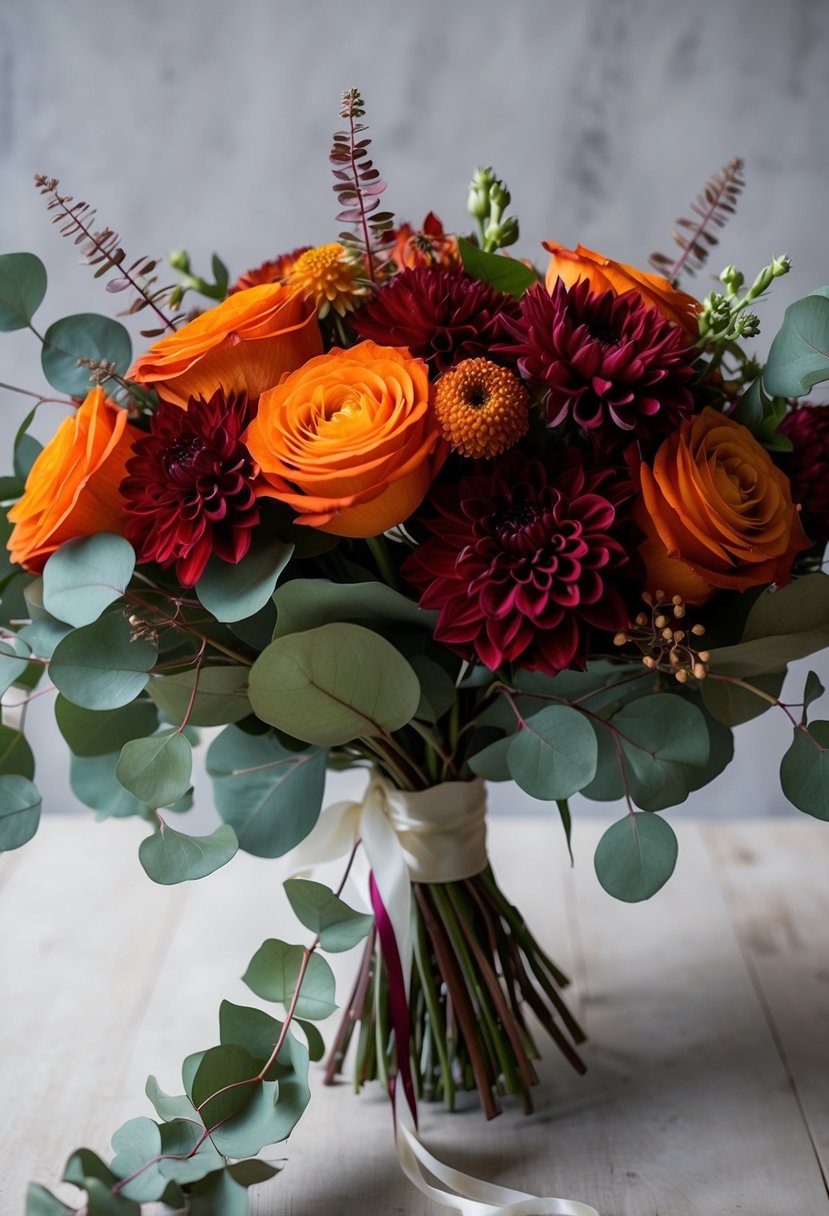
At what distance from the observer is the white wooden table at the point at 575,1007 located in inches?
24.5

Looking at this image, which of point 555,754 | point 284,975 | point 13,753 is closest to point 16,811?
point 13,753

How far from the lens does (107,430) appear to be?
0.54 metres

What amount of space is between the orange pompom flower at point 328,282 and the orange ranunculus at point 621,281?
0.09 metres

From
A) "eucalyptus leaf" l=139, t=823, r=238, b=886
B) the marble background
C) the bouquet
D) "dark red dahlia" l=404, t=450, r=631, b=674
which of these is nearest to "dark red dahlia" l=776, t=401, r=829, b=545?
the bouquet

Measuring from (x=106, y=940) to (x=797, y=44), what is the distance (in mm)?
1033

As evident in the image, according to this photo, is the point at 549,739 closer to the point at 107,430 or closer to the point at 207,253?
the point at 107,430

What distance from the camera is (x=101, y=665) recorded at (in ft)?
1.77

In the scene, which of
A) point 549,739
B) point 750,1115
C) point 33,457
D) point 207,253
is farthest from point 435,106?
point 750,1115

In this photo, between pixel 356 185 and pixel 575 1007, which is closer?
pixel 356 185

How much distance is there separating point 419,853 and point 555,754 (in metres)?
0.13

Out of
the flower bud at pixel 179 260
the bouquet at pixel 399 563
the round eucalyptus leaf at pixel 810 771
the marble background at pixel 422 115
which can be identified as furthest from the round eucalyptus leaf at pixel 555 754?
the marble background at pixel 422 115

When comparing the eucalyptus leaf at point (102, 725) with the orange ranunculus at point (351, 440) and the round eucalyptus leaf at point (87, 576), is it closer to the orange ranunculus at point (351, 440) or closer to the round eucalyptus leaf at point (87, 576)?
the round eucalyptus leaf at point (87, 576)

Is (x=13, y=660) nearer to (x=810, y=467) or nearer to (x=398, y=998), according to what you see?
(x=398, y=998)

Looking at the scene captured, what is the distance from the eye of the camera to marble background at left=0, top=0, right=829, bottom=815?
110 cm
